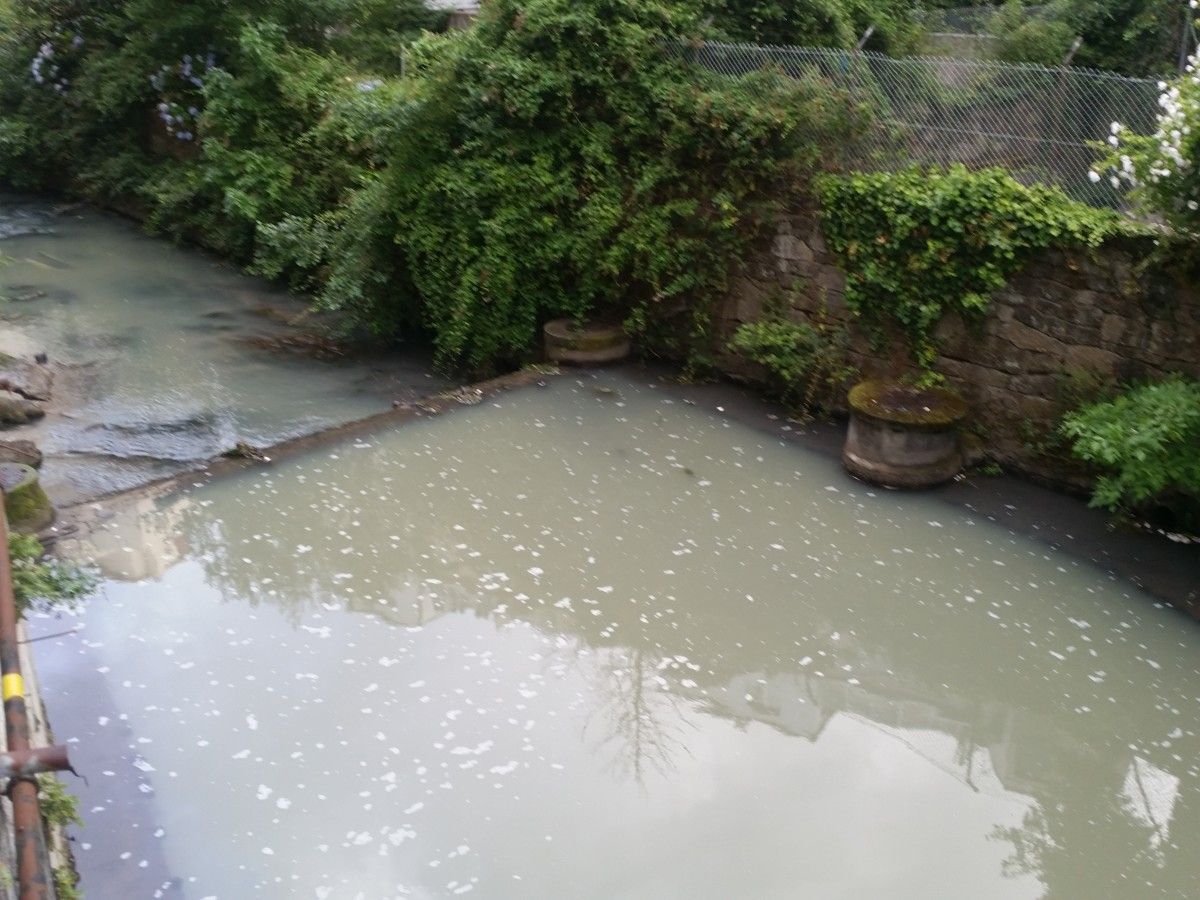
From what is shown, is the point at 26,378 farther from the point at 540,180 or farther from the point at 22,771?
the point at 22,771

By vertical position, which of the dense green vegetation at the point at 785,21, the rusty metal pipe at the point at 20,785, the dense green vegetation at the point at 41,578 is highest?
the dense green vegetation at the point at 785,21

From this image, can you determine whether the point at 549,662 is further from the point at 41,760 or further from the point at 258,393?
the point at 258,393

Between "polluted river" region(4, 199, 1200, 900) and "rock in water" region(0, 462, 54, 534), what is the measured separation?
0.23m

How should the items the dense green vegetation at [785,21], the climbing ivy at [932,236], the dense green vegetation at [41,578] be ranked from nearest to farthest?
the dense green vegetation at [41,578]
the climbing ivy at [932,236]
the dense green vegetation at [785,21]

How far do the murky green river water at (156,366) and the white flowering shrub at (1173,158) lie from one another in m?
5.81

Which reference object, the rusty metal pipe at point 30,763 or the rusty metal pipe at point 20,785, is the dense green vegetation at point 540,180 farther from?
the rusty metal pipe at point 30,763

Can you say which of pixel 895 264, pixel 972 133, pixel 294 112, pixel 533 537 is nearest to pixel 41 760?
pixel 533 537

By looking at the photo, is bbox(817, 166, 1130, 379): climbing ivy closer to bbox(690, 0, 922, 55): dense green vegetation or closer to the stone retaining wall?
the stone retaining wall

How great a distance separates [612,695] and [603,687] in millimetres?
83

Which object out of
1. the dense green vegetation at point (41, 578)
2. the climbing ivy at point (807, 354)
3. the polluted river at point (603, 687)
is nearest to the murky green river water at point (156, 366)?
the polluted river at point (603, 687)

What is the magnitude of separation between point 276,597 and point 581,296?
4253 mm

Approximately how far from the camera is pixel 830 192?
8039 mm

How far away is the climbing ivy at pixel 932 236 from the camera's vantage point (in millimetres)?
6980

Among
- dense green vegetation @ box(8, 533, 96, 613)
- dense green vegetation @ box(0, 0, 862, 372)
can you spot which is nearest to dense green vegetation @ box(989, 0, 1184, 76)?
dense green vegetation @ box(0, 0, 862, 372)
